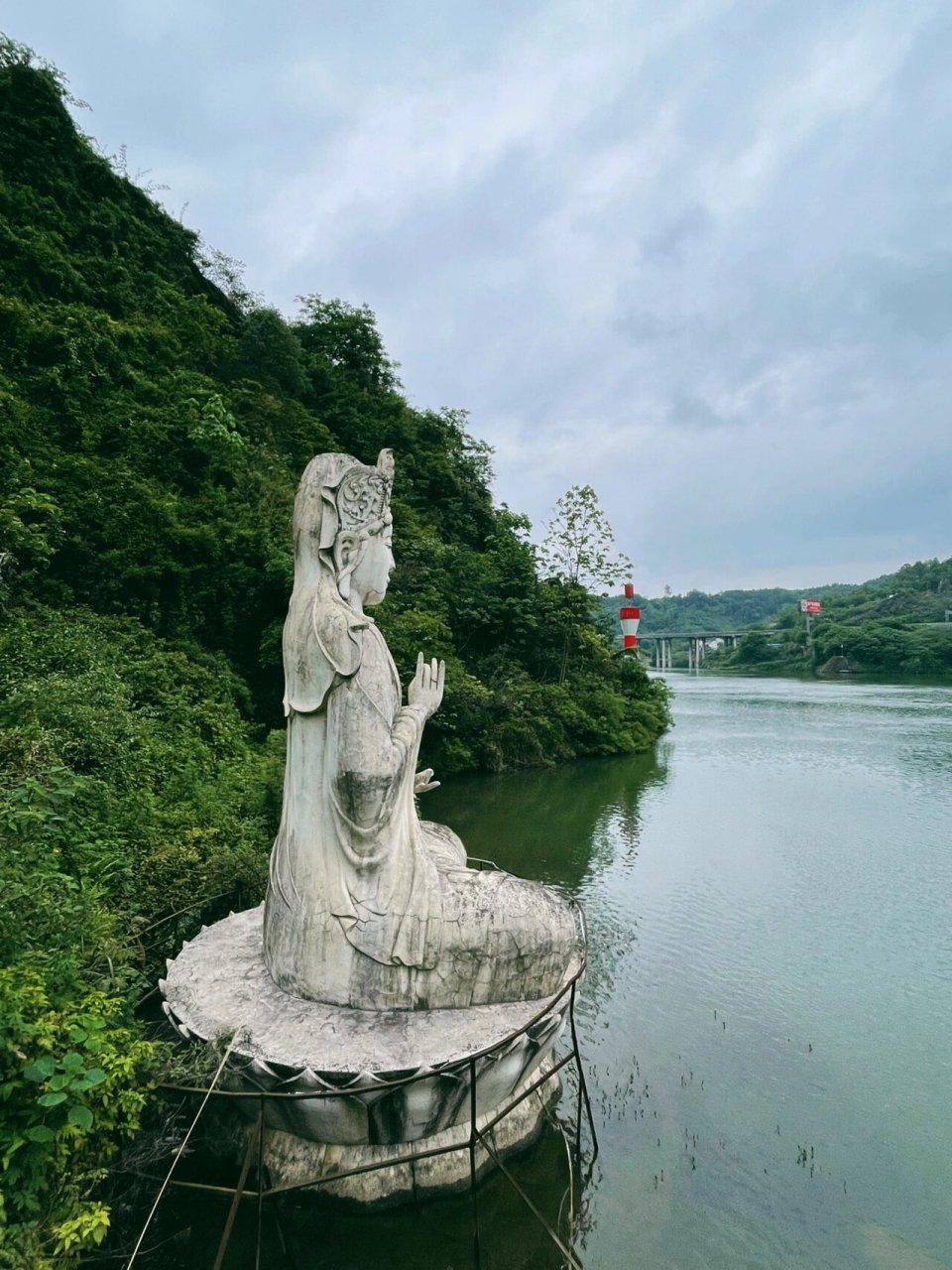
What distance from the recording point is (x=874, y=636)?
174ft

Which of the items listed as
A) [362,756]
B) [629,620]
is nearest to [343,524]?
[362,756]

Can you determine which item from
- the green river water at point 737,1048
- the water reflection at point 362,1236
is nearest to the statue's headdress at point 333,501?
the water reflection at point 362,1236

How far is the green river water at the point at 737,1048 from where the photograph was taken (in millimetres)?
3449

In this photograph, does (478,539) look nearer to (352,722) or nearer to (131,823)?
(131,823)

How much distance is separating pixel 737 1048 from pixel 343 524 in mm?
4635

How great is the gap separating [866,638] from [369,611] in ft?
164

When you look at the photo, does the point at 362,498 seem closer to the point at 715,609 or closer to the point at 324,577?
the point at 324,577

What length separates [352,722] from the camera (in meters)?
3.42

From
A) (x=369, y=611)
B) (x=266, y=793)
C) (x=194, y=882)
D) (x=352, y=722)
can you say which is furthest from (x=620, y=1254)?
(x=369, y=611)

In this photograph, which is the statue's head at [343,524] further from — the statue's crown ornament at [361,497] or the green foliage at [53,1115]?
Result: the green foliage at [53,1115]

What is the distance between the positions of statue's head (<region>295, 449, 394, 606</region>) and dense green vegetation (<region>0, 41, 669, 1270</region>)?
1885 millimetres

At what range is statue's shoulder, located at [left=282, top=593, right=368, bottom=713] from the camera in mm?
3432

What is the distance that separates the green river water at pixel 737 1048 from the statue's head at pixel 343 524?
119 inches

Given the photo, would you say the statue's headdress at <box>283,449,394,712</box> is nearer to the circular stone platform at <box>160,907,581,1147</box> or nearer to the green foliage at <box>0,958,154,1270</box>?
the circular stone platform at <box>160,907,581,1147</box>
